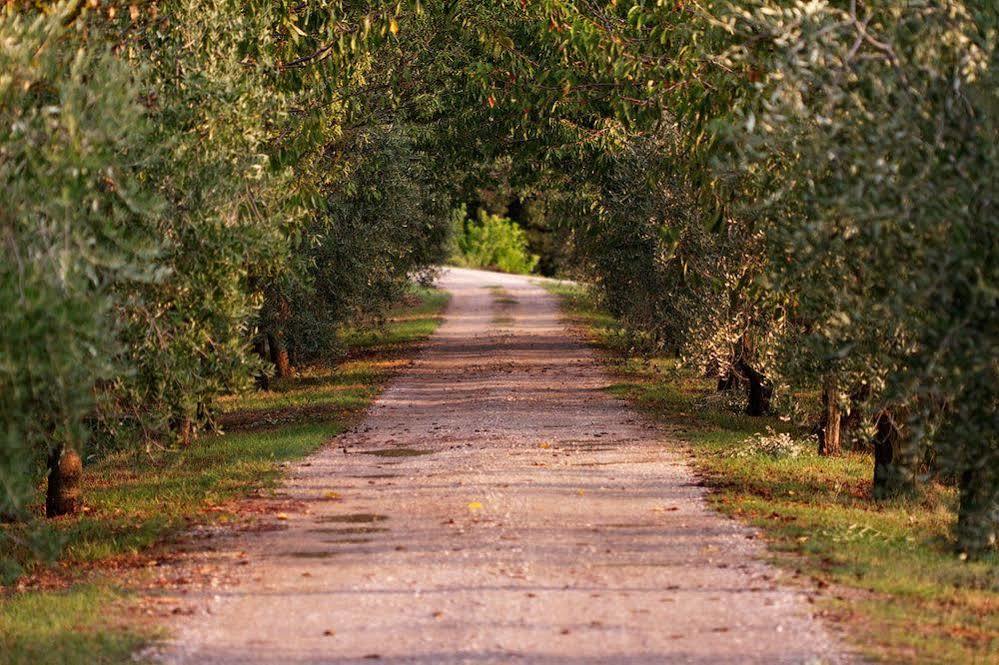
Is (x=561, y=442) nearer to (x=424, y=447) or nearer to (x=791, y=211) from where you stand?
(x=424, y=447)

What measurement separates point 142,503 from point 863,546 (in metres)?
7.84

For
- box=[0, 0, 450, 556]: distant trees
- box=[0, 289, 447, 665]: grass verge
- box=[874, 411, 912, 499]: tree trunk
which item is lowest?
box=[0, 289, 447, 665]: grass verge

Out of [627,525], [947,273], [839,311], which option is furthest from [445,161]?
[947,273]

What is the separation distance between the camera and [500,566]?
11766 millimetres

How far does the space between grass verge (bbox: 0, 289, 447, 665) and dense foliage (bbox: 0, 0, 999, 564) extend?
0.85 metres

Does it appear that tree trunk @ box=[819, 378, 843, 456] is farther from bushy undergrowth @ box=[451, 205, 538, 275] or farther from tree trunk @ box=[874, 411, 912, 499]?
bushy undergrowth @ box=[451, 205, 538, 275]

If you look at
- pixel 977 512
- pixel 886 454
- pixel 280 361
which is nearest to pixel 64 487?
pixel 886 454

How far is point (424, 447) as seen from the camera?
19.8 meters

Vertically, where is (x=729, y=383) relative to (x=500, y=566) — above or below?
below

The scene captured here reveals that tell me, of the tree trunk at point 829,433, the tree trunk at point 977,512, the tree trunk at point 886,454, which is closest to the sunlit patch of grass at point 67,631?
the tree trunk at point 977,512

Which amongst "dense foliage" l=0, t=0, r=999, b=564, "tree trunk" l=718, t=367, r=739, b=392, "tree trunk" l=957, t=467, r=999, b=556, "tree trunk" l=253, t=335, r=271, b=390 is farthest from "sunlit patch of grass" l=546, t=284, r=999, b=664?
"tree trunk" l=253, t=335, r=271, b=390

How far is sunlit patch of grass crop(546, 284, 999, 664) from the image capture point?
961 centimetres

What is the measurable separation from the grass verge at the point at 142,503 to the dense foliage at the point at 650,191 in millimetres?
853

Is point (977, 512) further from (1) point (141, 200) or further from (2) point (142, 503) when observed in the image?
(2) point (142, 503)
